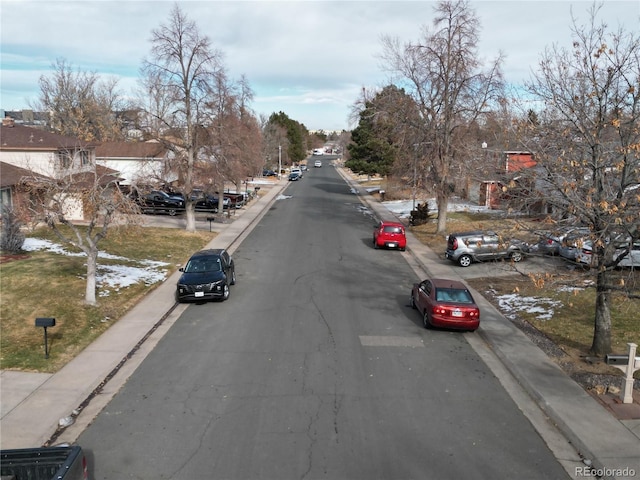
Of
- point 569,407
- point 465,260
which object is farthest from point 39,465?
point 465,260

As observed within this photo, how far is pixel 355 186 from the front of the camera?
74.9m

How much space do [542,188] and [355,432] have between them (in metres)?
7.33

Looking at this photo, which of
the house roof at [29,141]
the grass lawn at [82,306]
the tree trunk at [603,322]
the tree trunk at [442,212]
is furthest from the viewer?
the tree trunk at [442,212]

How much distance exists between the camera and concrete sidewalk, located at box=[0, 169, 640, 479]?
921 cm

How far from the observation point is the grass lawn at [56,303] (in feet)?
43.5

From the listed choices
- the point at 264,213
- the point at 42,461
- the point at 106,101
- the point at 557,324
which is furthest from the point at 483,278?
the point at 106,101

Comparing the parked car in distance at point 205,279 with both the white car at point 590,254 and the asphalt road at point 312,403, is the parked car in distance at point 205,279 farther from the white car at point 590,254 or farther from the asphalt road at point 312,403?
the white car at point 590,254

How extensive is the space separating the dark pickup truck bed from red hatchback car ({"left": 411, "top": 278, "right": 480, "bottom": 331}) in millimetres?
10885

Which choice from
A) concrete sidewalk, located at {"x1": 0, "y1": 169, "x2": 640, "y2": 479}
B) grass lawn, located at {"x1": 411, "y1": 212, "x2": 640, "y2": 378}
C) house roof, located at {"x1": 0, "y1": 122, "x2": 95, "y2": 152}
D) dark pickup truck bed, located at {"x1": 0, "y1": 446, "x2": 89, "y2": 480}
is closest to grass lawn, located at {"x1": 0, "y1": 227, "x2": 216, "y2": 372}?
concrete sidewalk, located at {"x1": 0, "y1": 169, "x2": 640, "y2": 479}

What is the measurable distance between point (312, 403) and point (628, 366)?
253 inches

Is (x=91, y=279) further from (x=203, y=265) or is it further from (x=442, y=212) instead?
(x=442, y=212)

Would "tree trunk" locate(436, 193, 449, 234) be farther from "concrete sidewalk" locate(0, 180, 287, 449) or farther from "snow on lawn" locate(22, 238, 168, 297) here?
"concrete sidewalk" locate(0, 180, 287, 449)

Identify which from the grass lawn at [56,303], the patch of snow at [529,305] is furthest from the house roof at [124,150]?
the patch of snow at [529,305]

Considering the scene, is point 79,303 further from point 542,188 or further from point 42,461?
point 542,188
